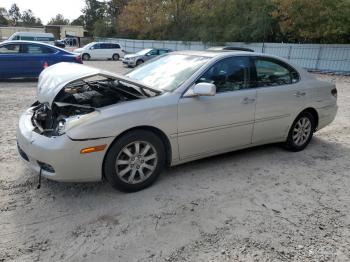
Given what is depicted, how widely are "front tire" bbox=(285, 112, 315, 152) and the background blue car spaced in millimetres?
9393

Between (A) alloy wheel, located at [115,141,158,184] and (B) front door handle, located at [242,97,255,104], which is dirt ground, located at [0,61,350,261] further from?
(B) front door handle, located at [242,97,255,104]

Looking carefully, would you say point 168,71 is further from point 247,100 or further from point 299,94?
point 299,94

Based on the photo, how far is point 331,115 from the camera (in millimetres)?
5598

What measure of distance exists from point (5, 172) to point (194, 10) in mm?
34848

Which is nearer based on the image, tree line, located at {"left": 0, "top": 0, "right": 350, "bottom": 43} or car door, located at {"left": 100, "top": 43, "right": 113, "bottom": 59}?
tree line, located at {"left": 0, "top": 0, "right": 350, "bottom": 43}

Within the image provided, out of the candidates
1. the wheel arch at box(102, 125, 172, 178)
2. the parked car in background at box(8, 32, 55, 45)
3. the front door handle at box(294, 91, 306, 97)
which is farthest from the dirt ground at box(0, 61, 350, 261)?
the parked car in background at box(8, 32, 55, 45)

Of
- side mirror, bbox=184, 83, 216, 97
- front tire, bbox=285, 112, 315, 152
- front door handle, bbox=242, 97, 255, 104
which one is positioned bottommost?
front tire, bbox=285, 112, 315, 152

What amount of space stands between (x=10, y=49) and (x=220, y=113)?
10.0m

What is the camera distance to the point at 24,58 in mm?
11633

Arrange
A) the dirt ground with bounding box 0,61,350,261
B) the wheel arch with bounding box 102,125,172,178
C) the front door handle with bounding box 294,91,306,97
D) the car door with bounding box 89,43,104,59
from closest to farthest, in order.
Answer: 1. the dirt ground with bounding box 0,61,350,261
2. the wheel arch with bounding box 102,125,172,178
3. the front door handle with bounding box 294,91,306,97
4. the car door with bounding box 89,43,104,59

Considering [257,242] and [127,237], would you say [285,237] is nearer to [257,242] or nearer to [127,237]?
[257,242]

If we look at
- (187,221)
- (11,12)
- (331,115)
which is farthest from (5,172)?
(11,12)

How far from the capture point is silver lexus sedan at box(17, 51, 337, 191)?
3.34 metres

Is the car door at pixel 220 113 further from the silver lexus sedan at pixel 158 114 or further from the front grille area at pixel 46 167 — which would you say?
the front grille area at pixel 46 167
